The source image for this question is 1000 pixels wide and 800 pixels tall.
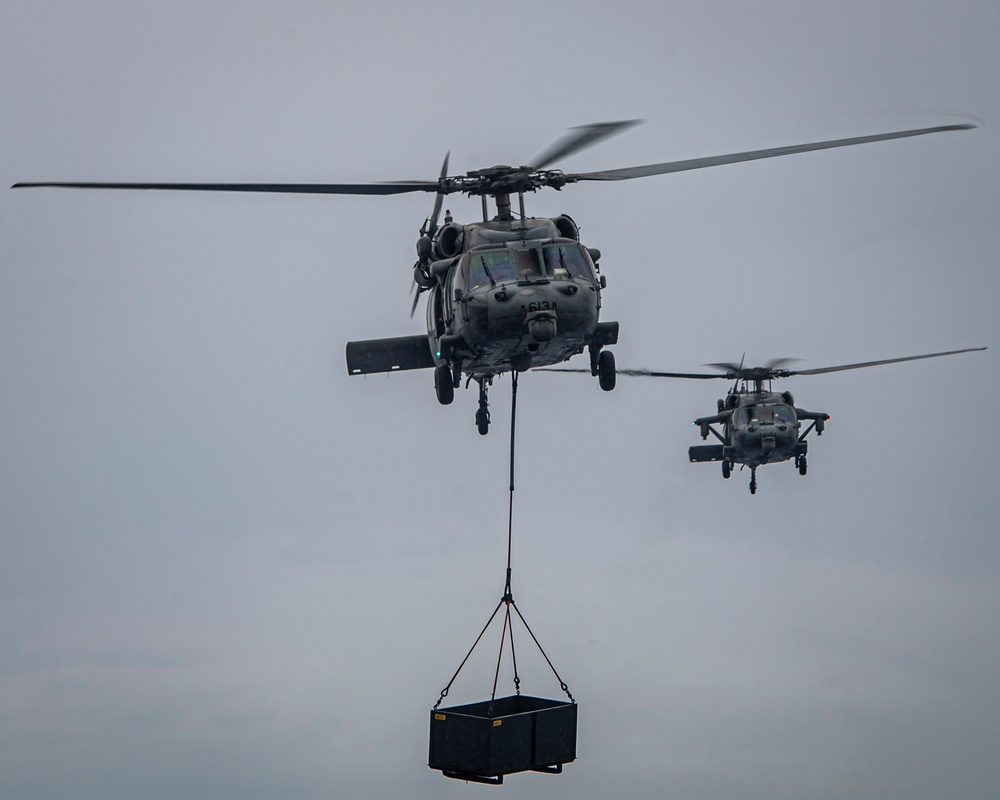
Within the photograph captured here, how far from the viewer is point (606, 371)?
23.9 metres

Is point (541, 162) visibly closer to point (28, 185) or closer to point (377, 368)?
point (377, 368)

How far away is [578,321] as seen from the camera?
22500mm

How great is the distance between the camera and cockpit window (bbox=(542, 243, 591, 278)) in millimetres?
22969

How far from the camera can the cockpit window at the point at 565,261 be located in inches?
904

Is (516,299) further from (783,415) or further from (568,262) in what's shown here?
(783,415)

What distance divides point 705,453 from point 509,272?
23640mm

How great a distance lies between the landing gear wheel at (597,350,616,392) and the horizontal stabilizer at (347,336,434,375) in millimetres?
3450

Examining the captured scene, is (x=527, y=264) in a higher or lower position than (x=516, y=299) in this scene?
higher

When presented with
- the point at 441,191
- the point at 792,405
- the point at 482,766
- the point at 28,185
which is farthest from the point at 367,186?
the point at 792,405

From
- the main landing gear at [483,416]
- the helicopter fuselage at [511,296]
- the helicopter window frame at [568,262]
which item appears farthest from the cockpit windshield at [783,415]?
the helicopter window frame at [568,262]

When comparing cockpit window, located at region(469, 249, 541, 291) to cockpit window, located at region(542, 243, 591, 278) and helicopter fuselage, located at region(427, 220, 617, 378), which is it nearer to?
helicopter fuselage, located at region(427, 220, 617, 378)

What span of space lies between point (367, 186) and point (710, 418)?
23199 millimetres

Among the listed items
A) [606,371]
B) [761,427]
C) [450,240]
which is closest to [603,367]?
[606,371]

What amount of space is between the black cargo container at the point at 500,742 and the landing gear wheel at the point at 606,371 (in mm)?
4979
